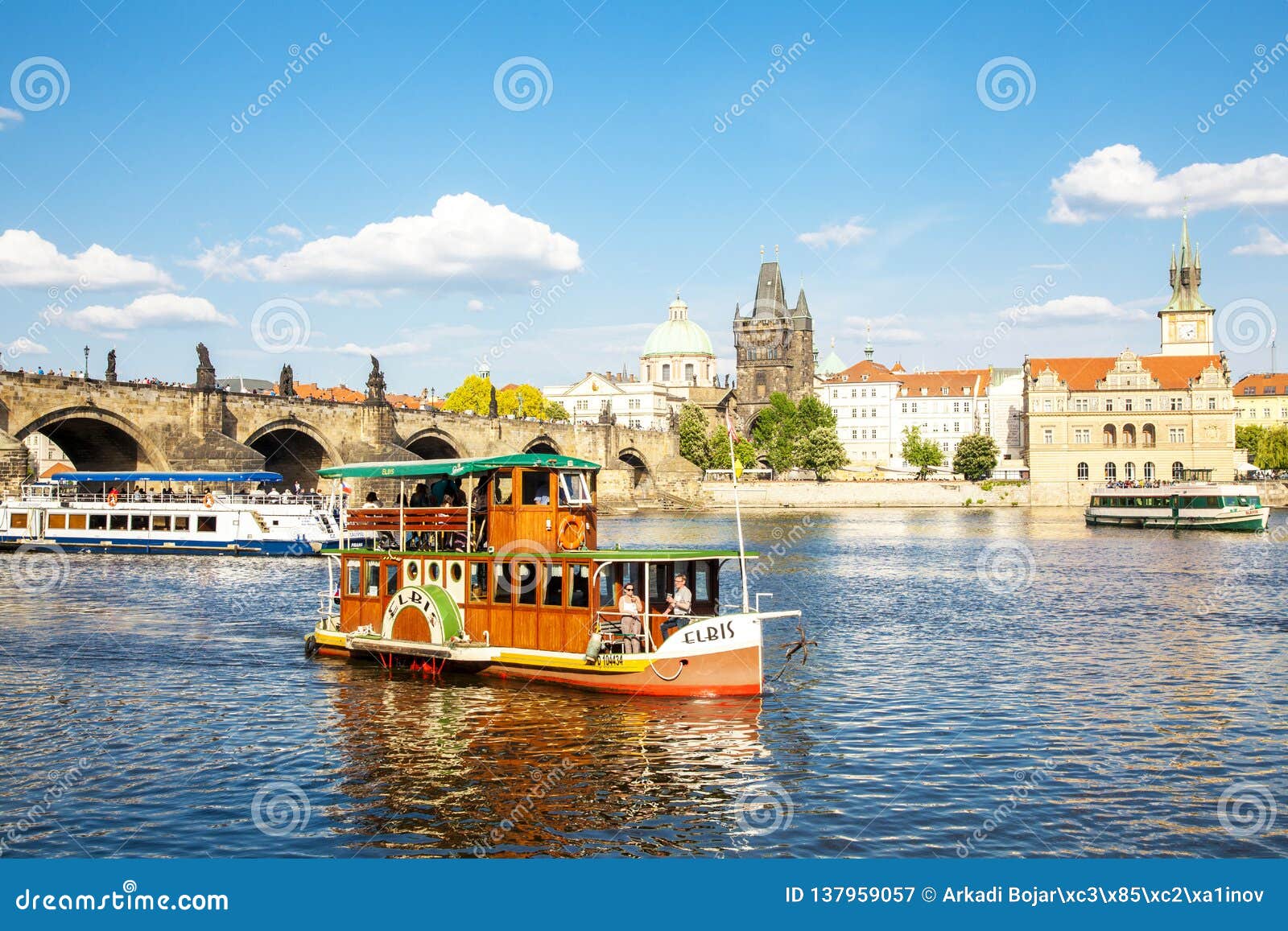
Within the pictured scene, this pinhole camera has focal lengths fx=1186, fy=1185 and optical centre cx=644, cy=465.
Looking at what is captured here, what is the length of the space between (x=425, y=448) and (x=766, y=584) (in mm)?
60926

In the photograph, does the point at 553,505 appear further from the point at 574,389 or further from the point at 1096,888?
the point at 574,389

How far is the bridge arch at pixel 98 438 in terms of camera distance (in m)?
61.6

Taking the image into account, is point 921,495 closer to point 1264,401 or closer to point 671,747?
point 1264,401

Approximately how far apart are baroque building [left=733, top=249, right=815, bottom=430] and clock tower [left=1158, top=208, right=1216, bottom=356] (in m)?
53.0

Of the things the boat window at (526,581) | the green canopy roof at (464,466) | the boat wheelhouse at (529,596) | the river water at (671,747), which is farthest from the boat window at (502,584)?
the river water at (671,747)

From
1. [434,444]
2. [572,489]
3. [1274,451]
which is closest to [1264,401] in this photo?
[1274,451]

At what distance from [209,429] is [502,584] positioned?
4796 centimetres

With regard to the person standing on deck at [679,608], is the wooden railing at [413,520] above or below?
above

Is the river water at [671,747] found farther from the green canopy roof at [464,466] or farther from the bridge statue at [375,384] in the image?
the bridge statue at [375,384]

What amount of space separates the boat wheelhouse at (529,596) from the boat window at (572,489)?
3 cm

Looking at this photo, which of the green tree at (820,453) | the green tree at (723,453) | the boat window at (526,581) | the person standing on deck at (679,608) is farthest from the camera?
the green tree at (723,453)

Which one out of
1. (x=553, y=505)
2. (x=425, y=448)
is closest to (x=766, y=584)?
(x=553, y=505)

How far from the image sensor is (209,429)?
68.6 metres

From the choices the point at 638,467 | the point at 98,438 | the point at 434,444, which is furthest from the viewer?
the point at 638,467
